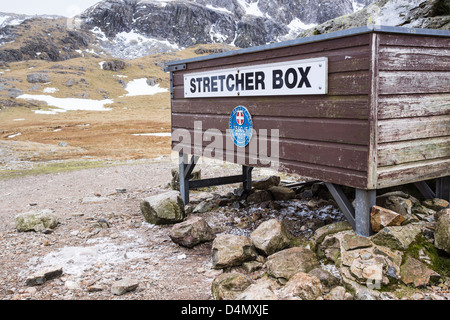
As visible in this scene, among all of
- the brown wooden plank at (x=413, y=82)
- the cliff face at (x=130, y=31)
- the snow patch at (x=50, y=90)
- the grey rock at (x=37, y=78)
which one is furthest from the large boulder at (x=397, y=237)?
the cliff face at (x=130, y=31)

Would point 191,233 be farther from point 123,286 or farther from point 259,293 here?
point 259,293

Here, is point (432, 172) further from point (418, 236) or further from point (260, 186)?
point (260, 186)

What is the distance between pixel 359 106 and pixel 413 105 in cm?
78

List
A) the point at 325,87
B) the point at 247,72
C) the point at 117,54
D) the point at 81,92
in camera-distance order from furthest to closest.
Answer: the point at 117,54 < the point at 81,92 < the point at 247,72 < the point at 325,87

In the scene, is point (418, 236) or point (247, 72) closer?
point (418, 236)

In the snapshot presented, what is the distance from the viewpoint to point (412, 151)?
5258 millimetres

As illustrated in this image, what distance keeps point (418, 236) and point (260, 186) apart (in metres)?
5.09

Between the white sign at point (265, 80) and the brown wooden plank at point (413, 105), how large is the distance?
2.62 ft

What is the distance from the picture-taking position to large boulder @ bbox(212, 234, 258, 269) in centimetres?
558

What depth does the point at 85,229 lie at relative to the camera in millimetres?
7582

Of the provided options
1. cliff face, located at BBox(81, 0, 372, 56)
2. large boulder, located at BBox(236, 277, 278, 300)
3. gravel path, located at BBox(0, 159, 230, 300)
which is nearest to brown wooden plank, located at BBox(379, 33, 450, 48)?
large boulder, located at BBox(236, 277, 278, 300)

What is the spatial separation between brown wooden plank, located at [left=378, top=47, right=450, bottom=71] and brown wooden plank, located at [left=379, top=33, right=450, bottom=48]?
49 mm
